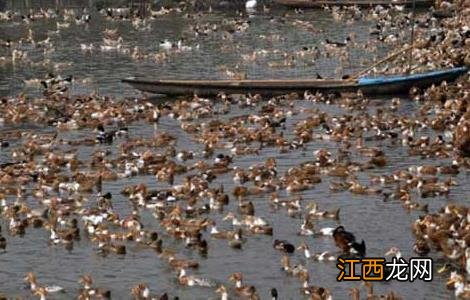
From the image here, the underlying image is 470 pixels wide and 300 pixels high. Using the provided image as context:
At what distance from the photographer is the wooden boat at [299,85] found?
4503cm

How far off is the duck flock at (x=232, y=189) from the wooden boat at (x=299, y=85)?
55cm

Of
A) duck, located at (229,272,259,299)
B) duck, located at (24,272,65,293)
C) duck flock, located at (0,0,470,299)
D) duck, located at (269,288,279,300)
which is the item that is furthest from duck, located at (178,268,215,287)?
duck, located at (24,272,65,293)

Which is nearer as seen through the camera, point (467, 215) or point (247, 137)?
point (467, 215)

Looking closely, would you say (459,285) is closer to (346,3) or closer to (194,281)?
(194,281)

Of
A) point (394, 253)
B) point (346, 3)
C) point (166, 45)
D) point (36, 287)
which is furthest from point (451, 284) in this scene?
point (346, 3)

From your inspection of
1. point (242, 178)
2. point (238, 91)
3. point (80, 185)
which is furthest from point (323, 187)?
point (238, 91)

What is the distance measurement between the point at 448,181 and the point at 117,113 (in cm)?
1536

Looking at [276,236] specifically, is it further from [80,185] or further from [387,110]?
[387,110]

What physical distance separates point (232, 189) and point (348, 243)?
629 centimetres

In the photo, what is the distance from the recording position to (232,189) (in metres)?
31.0

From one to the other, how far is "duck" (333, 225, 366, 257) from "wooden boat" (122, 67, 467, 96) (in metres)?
20.0

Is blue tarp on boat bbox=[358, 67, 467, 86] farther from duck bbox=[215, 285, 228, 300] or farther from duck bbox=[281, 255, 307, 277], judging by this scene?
duck bbox=[215, 285, 228, 300]

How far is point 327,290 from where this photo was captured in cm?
2298

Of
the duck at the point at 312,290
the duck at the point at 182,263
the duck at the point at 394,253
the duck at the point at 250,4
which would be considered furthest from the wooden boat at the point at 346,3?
the duck at the point at 312,290
